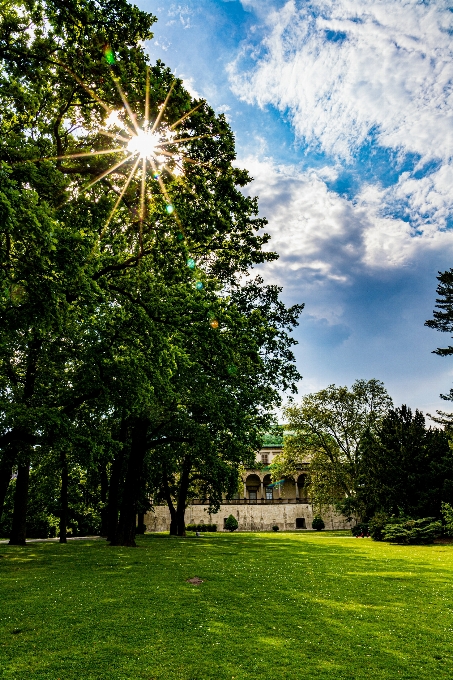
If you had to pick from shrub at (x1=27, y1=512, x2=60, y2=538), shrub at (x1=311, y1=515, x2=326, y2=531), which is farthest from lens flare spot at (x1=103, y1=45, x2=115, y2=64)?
shrub at (x1=311, y1=515, x2=326, y2=531)

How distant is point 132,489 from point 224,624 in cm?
1608

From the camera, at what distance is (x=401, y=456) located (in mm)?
34188

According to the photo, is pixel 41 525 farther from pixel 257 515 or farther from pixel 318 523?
pixel 318 523

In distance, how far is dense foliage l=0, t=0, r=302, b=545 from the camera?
10.2m

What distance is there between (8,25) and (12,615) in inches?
531

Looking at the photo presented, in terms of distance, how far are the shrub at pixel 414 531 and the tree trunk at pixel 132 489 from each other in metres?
17.0

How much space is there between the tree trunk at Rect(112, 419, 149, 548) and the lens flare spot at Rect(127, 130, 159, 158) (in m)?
15.5

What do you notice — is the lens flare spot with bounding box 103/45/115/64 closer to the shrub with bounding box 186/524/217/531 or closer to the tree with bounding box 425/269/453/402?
the tree with bounding box 425/269/453/402

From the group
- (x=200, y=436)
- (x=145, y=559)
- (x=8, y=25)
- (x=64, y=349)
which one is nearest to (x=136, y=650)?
(x=145, y=559)

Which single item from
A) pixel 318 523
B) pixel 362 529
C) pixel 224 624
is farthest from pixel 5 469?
pixel 318 523

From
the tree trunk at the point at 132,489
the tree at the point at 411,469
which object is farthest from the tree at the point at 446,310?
the tree trunk at the point at 132,489

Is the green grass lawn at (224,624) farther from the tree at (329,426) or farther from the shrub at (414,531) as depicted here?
the tree at (329,426)

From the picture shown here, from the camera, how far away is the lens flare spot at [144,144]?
11.1 meters

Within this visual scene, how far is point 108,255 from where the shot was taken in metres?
14.0
